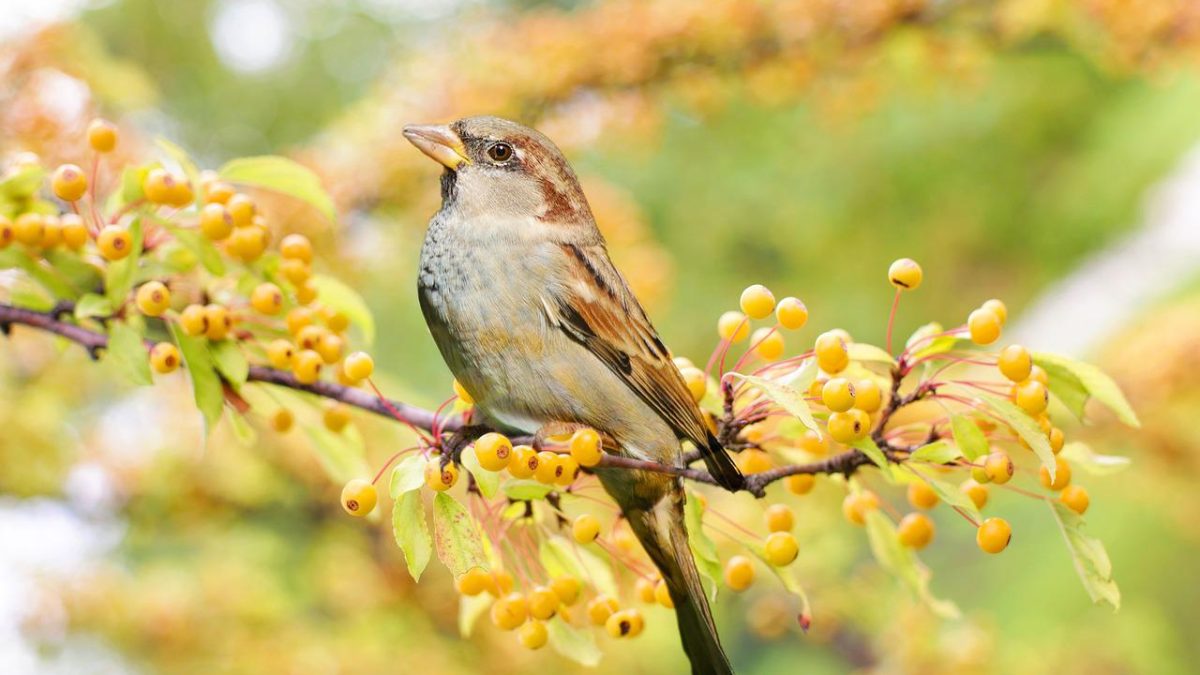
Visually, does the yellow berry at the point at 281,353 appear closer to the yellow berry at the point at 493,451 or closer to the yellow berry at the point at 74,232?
the yellow berry at the point at 74,232

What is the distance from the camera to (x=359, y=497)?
1.06 metres

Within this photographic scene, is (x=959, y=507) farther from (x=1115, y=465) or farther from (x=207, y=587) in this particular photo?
(x=207, y=587)

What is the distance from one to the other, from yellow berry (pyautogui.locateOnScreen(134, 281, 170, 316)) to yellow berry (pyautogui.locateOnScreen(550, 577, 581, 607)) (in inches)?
20.0

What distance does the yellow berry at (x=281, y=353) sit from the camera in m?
1.27

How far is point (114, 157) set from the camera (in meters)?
2.13

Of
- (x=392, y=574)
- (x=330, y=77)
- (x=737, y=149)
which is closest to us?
(x=392, y=574)

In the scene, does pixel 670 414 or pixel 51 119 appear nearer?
pixel 670 414

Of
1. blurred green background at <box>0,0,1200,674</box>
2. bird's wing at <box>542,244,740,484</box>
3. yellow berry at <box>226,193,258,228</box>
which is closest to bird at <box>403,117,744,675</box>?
bird's wing at <box>542,244,740,484</box>

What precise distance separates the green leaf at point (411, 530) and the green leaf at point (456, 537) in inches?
0.6

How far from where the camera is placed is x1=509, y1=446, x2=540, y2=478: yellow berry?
3.36 feet

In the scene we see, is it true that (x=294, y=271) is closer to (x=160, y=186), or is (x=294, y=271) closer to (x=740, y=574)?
(x=160, y=186)

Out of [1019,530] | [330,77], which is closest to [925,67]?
[1019,530]

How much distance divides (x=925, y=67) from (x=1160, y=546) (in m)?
4.31

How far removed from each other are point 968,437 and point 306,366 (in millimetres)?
690
